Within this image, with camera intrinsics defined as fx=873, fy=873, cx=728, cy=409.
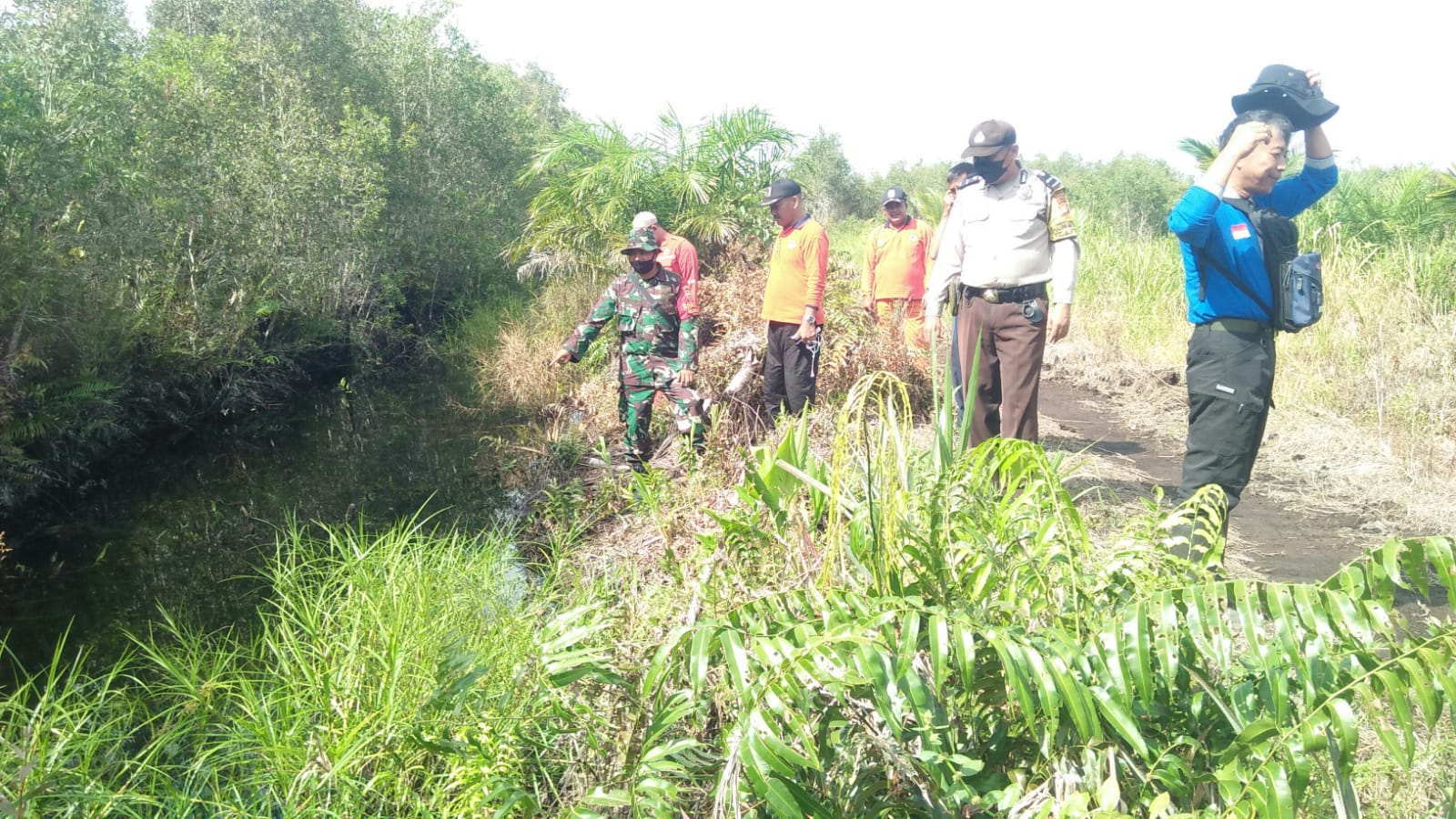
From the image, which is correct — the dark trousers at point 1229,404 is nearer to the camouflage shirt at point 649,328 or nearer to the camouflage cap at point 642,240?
the camouflage shirt at point 649,328

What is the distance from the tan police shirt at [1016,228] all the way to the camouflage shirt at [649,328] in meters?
2.31

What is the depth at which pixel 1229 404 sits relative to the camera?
11.1ft

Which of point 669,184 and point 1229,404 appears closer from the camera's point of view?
point 1229,404

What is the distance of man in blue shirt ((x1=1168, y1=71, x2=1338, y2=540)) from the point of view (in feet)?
10.7

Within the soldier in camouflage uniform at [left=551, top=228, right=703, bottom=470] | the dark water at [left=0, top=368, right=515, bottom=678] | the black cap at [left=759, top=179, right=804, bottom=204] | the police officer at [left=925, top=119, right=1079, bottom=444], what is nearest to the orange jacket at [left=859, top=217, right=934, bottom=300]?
the black cap at [left=759, top=179, right=804, bottom=204]

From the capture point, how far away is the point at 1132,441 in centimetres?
711

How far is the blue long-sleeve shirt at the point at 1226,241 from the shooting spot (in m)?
3.25

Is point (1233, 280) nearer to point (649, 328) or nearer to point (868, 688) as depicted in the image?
point (868, 688)

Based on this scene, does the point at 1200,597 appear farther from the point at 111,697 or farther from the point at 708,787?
the point at 111,697

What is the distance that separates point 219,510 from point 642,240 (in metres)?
4.59

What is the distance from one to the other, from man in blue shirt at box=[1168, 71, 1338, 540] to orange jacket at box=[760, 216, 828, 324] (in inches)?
112

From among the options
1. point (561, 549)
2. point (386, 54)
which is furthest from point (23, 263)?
point (386, 54)

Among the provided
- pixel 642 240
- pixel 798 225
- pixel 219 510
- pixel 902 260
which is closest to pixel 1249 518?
pixel 798 225

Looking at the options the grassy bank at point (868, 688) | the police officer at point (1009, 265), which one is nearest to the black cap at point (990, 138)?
the police officer at point (1009, 265)
